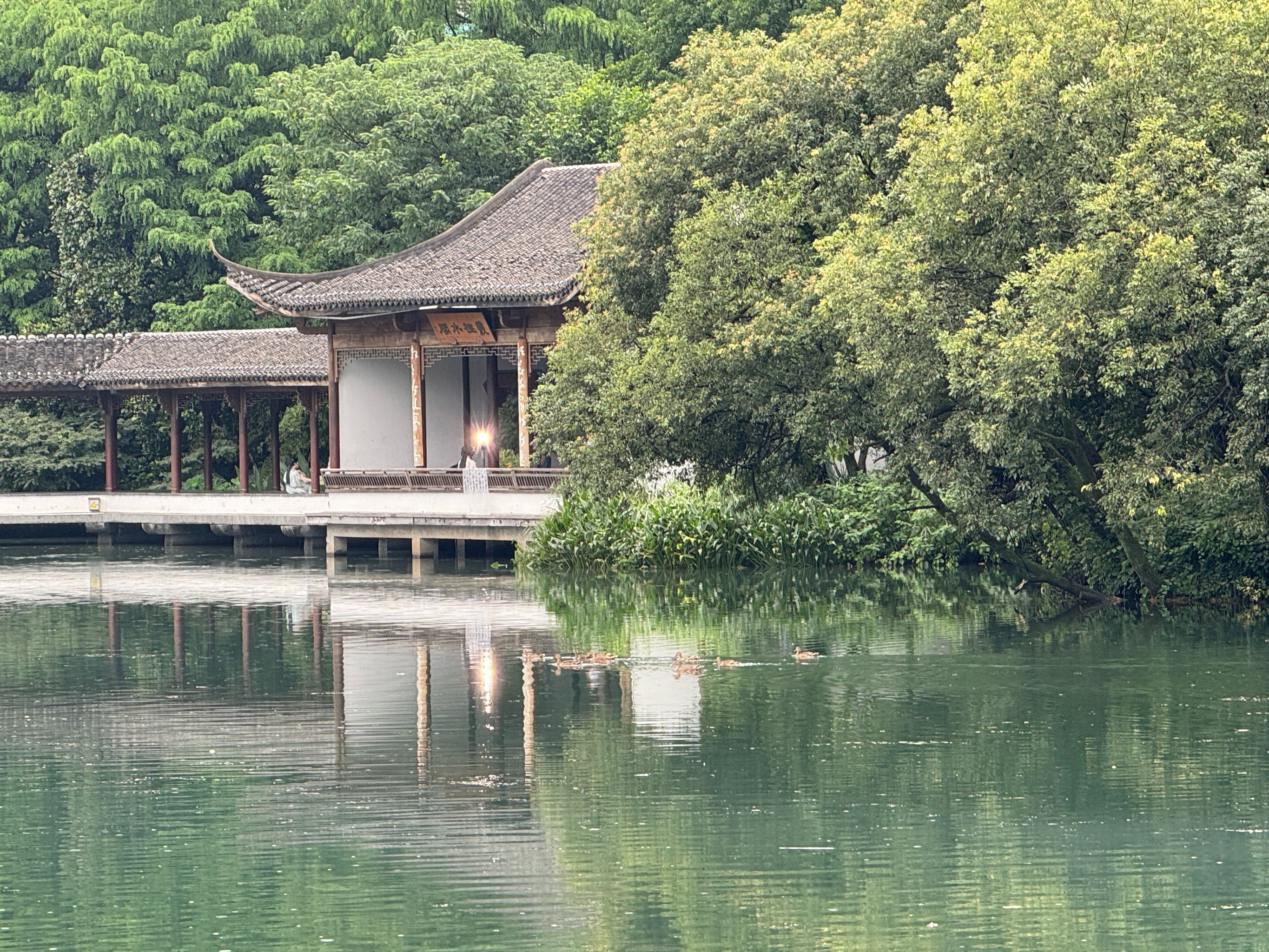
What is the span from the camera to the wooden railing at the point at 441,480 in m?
28.2

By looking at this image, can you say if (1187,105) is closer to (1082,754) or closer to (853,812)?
(1082,754)

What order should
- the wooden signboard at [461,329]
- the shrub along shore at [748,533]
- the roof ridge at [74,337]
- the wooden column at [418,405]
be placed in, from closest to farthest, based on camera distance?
the shrub along shore at [748,533]
the wooden signboard at [461,329]
the wooden column at [418,405]
the roof ridge at [74,337]

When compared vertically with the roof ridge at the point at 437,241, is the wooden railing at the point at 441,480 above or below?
below

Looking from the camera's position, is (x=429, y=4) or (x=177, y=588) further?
(x=429, y=4)

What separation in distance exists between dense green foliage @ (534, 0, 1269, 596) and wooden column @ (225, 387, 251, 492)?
1254 centimetres

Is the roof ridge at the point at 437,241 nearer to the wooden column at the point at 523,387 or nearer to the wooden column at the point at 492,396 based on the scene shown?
the wooden column at the point at 492,396

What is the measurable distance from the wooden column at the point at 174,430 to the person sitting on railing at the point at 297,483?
2088mm

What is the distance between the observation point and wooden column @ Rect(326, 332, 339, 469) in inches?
1253

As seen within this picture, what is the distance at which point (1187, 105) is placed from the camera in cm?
1766

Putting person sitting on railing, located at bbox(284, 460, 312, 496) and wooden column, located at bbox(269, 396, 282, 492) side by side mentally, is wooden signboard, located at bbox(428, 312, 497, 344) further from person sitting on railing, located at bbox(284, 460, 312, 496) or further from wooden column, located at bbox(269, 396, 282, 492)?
wooden column, located at bbox(269, 396, 282, 492)

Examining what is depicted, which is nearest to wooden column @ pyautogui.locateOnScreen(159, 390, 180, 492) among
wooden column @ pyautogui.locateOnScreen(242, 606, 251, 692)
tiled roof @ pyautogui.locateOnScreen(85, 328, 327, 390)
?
tiled roof @ pyautogui.locateOnScreen(85, 328, 327, 390)

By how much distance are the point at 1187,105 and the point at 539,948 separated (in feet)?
37.7

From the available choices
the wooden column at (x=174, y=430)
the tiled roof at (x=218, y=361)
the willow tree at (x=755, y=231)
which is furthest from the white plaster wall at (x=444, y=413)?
the willow tree at (x=755, y=231)

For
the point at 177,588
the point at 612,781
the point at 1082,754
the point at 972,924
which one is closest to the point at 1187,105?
→ the point at 1082,754
